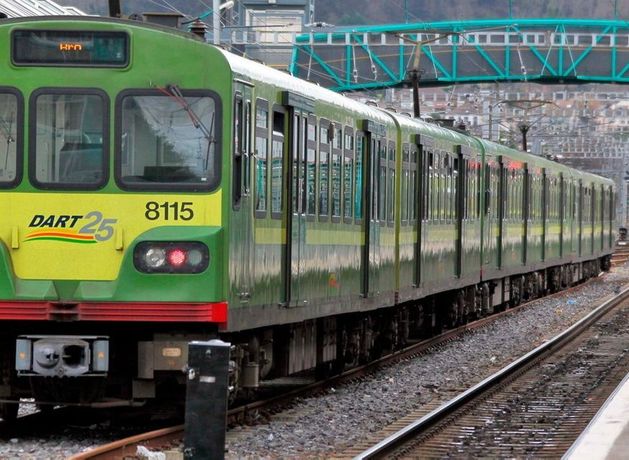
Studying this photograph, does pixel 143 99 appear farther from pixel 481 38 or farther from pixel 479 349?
pixel 481 38

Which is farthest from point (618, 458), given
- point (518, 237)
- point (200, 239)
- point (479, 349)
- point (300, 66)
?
point (300, 66)

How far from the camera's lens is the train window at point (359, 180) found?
1748 centimetres

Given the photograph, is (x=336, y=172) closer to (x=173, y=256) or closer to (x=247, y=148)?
(x=247, y=148)

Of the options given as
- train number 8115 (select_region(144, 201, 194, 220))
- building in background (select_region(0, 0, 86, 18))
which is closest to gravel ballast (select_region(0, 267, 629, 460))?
train number 8115 (select_region(144, 201, 194, 220))

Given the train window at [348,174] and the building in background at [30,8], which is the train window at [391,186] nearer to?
the train window at [348,174]

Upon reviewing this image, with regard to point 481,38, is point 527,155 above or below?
below

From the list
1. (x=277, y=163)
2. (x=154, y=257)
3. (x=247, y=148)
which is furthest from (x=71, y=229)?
(x=277, y=163)

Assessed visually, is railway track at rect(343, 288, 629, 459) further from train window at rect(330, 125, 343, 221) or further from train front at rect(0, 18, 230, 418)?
train window at rect(330, 125, 343, 221)

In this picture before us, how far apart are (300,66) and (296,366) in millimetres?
56255

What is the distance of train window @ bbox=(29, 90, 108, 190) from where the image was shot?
1203cm

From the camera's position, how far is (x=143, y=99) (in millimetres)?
12094

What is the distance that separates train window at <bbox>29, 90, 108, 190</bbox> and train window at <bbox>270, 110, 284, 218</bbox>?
198 cm

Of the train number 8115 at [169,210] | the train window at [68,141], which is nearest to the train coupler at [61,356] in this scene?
the train number 8115 at [169,210]

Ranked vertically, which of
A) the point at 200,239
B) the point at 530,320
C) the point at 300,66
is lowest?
the point at 530,320
